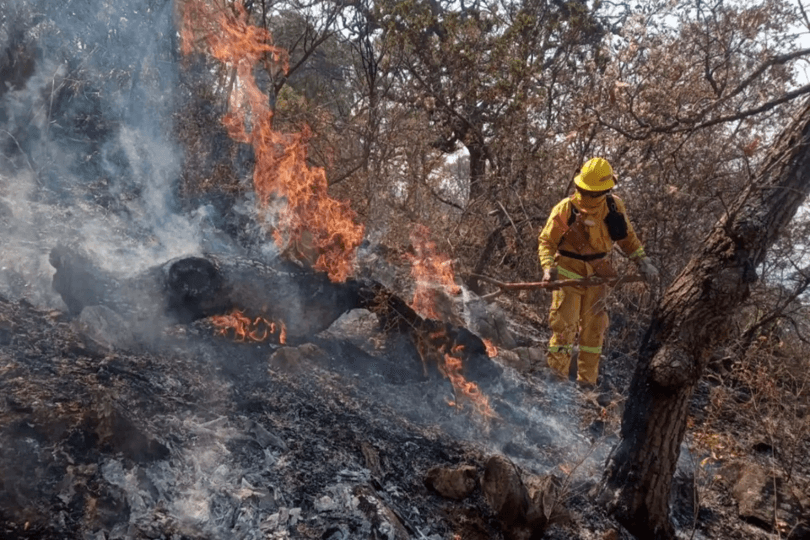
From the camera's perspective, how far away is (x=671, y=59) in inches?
307

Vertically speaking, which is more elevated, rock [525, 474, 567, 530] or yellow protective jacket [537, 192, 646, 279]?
yellow protective jacket [537, 192, 646, 279]

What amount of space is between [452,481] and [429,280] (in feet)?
10.9

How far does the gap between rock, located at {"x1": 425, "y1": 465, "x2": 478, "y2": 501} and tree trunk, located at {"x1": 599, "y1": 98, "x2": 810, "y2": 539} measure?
0.98 meters

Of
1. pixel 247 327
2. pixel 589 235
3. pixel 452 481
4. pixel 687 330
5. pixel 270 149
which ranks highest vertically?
pixel 270 149

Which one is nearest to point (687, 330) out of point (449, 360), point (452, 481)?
point (452, 481)

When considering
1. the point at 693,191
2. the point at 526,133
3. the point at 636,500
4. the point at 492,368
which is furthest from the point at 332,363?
the point at 526,133

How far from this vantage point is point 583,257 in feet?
18.3

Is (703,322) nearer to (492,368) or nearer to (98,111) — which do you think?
(492,368)

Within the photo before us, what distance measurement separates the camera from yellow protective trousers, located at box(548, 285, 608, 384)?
5.59 meters

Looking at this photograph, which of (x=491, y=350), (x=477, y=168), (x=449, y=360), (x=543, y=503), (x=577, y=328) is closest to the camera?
(x=543, y=503)

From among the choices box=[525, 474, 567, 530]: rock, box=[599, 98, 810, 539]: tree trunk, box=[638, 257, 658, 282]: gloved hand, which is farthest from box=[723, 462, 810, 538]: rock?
box=[638, 257, 658, 282]: gloved hand

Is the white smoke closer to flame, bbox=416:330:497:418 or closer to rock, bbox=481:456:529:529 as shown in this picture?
flame, bbox=416:330:497:418

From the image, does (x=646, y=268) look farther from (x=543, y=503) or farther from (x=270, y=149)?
(x=270, y=149)

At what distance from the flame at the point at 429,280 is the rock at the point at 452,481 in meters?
2.57
